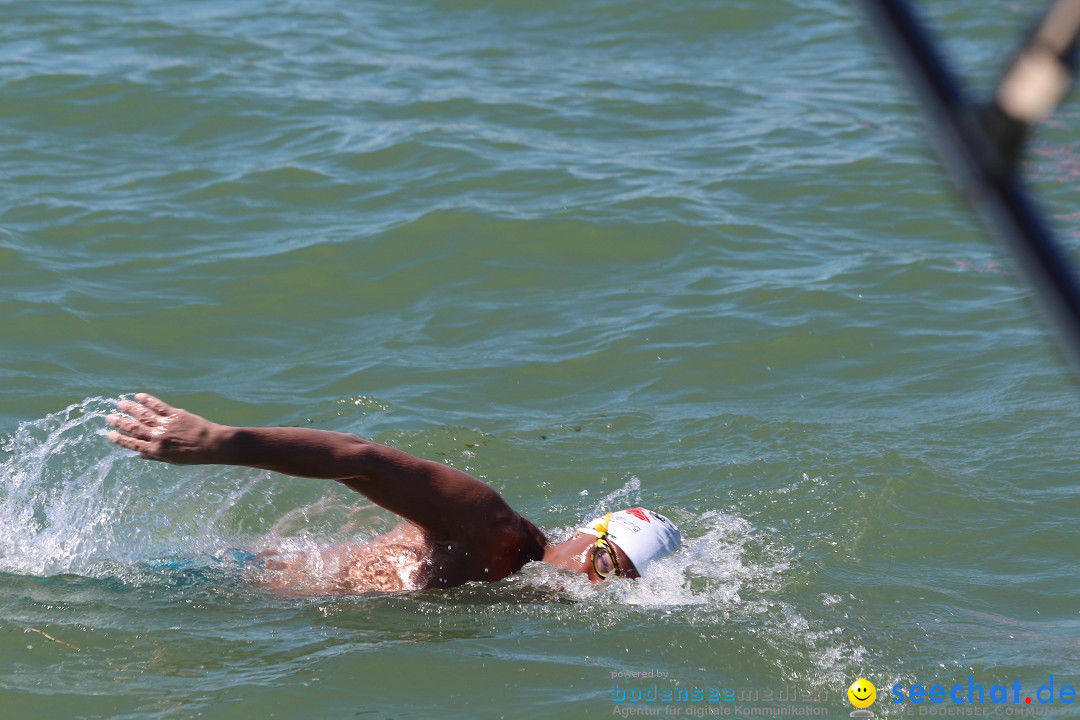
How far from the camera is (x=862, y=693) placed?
4551 mm

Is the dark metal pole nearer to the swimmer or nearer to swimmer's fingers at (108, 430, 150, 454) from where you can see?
the swimmer

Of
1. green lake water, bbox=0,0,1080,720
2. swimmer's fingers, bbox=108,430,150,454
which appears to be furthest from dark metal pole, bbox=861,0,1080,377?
swimmer's fingers, bbox=108,430,150,454

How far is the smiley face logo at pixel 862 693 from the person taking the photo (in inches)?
177

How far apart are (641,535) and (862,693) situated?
1.20 meters

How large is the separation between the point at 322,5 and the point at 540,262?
663 cm

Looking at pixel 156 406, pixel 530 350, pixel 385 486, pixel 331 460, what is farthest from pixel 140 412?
pixel 530 350

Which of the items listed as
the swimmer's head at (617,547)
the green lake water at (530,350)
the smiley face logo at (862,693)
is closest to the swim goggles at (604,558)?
the swimmer's head at (617,547)

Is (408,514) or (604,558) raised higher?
(408,514)

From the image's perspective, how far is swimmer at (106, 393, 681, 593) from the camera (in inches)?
169

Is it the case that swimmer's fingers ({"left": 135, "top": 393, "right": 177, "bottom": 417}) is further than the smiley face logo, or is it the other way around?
the smiley face logo

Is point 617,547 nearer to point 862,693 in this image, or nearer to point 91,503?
point 862,693

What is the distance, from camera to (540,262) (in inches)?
366

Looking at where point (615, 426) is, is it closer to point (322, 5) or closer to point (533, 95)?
point (533, 95)

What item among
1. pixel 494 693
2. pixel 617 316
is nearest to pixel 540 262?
pixel 617 316
